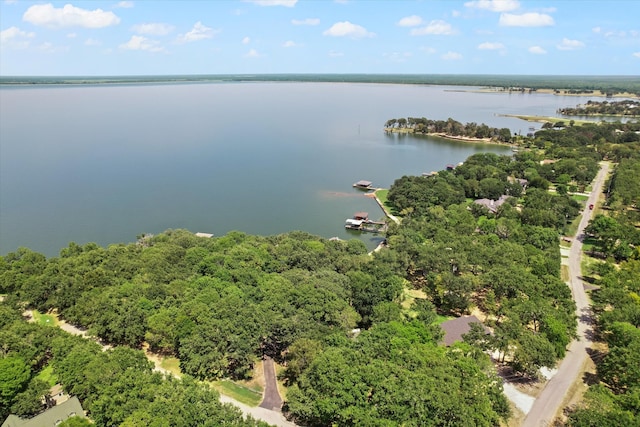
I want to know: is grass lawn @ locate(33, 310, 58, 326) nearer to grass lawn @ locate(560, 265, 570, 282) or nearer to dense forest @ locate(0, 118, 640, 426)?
dense forest @ locate(0, 118, 640, 426)

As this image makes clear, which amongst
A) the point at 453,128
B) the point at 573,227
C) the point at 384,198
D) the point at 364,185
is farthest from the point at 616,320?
the point at 453,128

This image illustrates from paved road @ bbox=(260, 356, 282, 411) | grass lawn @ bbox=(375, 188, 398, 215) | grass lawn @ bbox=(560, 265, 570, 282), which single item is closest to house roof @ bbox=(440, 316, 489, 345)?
paved road @ bbox=(260, 356, 282, 411)

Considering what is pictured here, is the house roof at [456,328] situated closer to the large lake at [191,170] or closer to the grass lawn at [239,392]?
the grass lawn at [239,392]

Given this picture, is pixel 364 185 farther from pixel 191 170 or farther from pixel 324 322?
pixel 324 322

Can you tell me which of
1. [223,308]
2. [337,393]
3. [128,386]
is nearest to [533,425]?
[337,393]

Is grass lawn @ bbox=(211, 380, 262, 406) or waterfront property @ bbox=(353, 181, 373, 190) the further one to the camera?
waterfront property @ bbox=(353, 181, 373, 190)

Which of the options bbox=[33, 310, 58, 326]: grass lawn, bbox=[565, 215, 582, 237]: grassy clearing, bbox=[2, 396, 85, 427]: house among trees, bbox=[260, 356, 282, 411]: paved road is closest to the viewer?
bbox=[2, 396, 85, 427]: house among trees

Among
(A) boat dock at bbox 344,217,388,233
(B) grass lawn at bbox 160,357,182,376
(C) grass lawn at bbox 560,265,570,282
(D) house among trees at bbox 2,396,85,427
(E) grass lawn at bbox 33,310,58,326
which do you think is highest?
(A) boat dock at bbox 344,217,388,233
